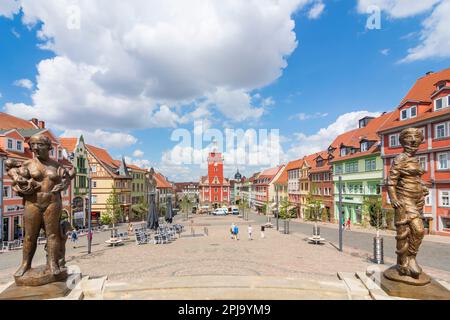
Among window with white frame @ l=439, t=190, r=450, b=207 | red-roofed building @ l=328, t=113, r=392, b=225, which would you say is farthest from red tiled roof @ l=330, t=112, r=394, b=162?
window with white frame @ l=439, t=190, r=450, b=207

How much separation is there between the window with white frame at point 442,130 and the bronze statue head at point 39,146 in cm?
3145

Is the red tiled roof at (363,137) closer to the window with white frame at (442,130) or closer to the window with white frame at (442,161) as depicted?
the window with white frame at (442,130)

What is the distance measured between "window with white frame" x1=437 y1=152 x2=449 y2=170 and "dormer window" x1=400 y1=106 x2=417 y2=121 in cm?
529

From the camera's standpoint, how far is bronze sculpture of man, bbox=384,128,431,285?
6582 mm

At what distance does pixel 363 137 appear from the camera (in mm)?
Answer: 38812

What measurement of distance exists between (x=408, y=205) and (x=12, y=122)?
40.9 m

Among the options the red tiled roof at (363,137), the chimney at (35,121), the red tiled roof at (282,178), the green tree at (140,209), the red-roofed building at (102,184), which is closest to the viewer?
the red tiled roof at (363,137)

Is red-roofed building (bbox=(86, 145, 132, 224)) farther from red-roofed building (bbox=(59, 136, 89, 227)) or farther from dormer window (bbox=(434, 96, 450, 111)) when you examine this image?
dormer window (bbox=(434, 96, 450, 111))

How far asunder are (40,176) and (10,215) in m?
27.0

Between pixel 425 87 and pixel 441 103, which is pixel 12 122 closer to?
pixel 441 103

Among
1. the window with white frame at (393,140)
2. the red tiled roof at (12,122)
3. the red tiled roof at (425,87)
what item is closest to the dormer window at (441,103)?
the red tiled roof at (425,87)

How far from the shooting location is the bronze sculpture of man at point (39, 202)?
646cm
